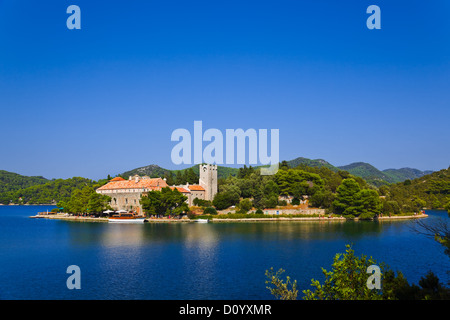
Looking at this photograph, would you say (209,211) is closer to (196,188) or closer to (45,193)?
(196,188)

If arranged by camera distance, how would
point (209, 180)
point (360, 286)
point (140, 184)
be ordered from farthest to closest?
point (209, 180)
point (140, 184)
point (360, 286)

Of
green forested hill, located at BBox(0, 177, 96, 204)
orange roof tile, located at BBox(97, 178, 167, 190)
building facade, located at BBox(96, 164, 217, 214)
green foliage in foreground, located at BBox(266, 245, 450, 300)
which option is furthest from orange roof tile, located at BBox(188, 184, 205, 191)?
green forested hill, located at BBox(0, 177, 96, 204)

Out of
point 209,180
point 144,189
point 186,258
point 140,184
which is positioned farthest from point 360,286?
point 209,180

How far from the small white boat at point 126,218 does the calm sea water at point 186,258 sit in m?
9.32

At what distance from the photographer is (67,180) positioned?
492ft

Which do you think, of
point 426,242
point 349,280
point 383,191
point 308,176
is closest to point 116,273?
point 349,280

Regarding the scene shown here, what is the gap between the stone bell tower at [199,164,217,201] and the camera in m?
68.0

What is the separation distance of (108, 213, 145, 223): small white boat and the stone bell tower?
13.8 meters

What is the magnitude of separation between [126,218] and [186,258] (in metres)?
31.6

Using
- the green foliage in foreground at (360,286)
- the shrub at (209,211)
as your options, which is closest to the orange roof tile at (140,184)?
the shrub at (209,211)

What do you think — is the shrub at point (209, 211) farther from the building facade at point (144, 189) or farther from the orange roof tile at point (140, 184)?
the orange roof tile at point (140, 184)

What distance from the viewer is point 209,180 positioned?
6831 cm
